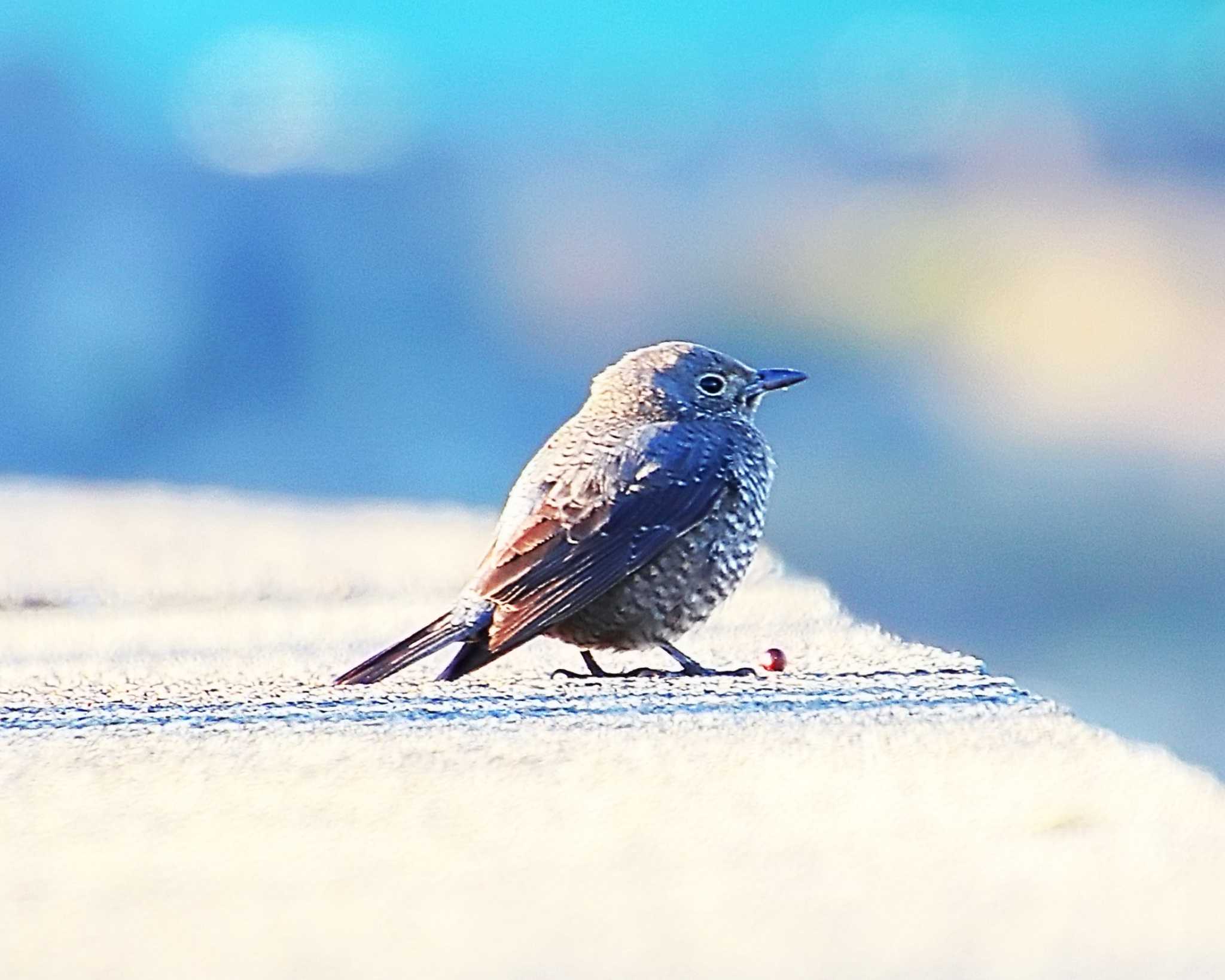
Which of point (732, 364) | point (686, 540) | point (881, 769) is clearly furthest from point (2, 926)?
point (732, 364)

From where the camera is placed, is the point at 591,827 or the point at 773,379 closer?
the point at 591,827

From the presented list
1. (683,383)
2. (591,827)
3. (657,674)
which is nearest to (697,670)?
(657,674)

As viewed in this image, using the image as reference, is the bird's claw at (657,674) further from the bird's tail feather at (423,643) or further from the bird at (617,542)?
the bird's tail feather at (423,643)

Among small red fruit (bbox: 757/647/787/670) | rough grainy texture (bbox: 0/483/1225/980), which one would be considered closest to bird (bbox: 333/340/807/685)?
small red fruit (bbox: 757/647/787/670)

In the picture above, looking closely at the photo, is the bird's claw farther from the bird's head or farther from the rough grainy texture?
the bird's head

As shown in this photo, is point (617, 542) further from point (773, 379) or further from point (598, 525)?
point (773, 379)
